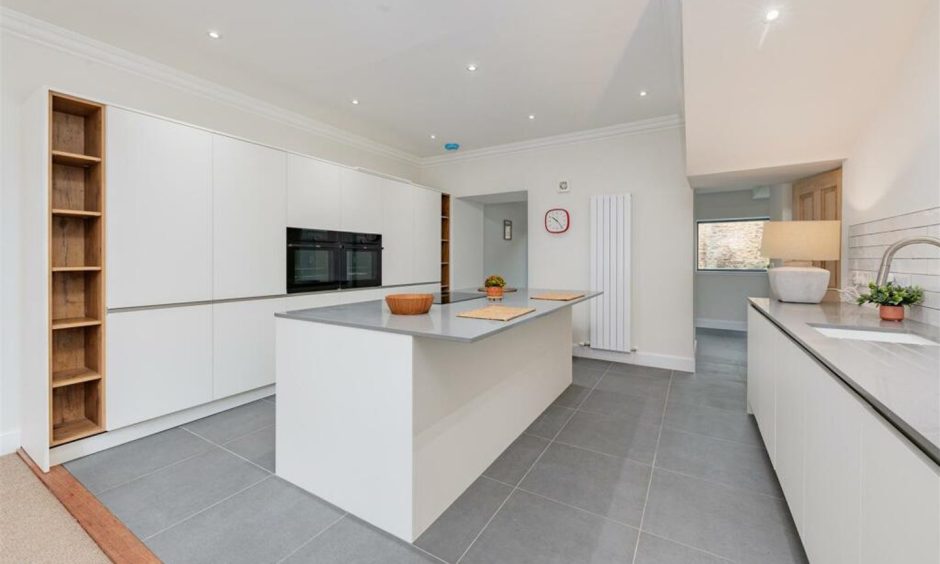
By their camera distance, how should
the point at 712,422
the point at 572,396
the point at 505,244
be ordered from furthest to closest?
the point at 505,244 → the point at 572,396 → the point at 712,422

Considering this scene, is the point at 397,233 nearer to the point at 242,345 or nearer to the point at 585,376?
the point at 242,345

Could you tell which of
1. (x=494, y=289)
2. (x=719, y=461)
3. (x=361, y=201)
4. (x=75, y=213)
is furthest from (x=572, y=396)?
(x=75, y=213)

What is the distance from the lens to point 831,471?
111cm

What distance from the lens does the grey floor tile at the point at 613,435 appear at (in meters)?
2.35

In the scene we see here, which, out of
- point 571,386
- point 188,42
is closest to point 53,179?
point 188,42

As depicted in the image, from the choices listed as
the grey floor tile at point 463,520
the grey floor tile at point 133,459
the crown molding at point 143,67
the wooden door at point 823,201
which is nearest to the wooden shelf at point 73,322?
the grey floor tile at point 133,459

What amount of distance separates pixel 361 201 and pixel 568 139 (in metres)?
2.57

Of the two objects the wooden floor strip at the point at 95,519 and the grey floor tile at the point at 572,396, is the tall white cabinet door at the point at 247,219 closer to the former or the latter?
the wooden floor strip at the point at 95,519

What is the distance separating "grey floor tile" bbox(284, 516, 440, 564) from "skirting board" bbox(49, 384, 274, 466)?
5.89 ft

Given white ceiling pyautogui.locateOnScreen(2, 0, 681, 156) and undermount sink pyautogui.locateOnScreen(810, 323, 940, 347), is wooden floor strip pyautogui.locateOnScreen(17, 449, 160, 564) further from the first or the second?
undermount sink pyautogui.locateOnScreen(810, 323, 940, 347)

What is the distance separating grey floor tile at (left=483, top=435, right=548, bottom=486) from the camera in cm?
207

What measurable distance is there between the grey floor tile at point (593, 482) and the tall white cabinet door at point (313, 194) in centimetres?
281

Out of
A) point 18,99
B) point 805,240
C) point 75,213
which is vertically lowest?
point 805,240

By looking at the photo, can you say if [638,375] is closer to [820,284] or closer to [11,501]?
[820,284]
